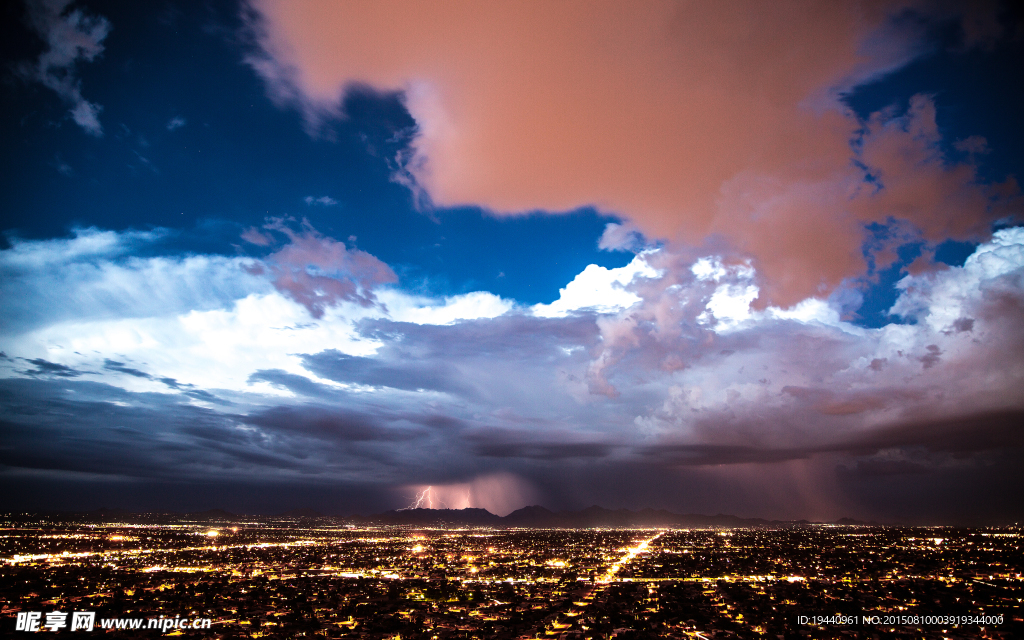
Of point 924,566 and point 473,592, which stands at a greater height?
point 473,592

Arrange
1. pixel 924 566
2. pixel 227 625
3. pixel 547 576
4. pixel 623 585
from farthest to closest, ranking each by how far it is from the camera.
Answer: pixel 924 566 < pixel 547 576 < pixel 623 585 < pixel 227 625

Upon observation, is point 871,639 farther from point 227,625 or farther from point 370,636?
point 227,625

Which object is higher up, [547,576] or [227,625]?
[227,625]

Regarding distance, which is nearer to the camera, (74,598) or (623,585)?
(74,598)

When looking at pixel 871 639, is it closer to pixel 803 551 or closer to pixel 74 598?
pixel 74 598

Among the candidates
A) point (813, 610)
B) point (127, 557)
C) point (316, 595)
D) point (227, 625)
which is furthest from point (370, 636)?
point (127, 557)

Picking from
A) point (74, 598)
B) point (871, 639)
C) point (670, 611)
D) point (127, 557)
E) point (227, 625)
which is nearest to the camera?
point (871, 639)

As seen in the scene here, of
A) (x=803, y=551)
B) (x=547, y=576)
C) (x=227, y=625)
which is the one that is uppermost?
(x=227, y=625)

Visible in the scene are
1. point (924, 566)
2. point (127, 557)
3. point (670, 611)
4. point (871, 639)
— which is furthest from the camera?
point (127, 557)

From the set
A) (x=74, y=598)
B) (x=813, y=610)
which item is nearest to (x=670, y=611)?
(x=813, y=610)
